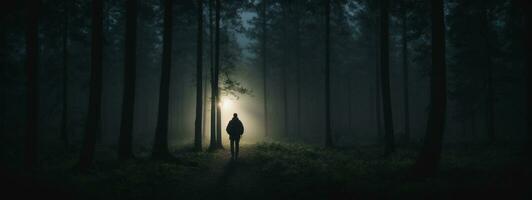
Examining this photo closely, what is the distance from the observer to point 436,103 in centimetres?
967

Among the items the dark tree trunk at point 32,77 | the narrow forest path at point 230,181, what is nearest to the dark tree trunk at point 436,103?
the narrow forest path at point 230,181

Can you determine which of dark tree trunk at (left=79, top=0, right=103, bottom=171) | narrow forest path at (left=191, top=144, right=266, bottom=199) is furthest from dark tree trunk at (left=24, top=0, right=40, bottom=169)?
narrow forest path at (left=191, top=144, right=266, bottom=199)

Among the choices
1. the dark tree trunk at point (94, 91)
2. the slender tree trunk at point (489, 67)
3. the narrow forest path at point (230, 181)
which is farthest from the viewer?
the slender tree trunk at point (489, 67)

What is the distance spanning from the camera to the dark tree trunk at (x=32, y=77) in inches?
529

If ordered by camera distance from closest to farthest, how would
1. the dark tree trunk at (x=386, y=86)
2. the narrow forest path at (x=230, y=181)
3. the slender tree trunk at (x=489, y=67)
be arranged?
the narrow forest path at (x=230, y=181) → the dark tree trunk at (x=386, y=86) → the slender tree trunk at (x=489, y=67)

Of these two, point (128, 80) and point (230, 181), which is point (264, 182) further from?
point (128, 80)

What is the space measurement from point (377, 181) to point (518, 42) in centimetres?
2048

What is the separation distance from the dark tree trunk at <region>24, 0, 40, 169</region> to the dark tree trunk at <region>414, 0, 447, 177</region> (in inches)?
533

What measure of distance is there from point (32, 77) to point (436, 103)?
46.2 ft

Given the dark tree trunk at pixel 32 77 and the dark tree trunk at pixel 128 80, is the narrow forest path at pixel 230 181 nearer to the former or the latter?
the dark tree trunk at pixel 128 80

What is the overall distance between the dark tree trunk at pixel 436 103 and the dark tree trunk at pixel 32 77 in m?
13.5

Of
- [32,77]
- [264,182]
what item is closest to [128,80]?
[32,77]

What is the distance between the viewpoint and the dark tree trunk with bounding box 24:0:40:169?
13430 mm

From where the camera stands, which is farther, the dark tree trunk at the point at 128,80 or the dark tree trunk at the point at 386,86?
the dark tree trunk at the point at 386,86
